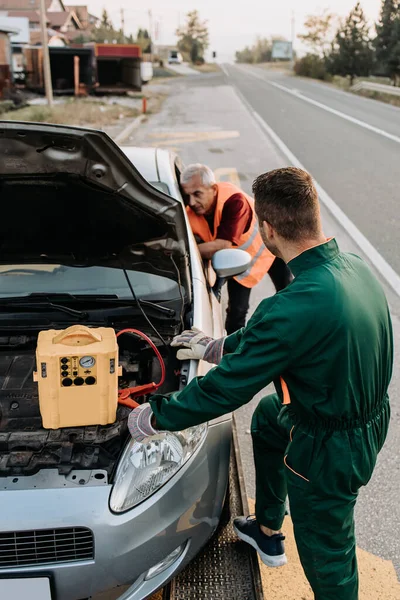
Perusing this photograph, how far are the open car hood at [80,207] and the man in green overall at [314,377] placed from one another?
3.29 feet

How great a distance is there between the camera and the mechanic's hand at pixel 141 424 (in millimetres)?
2287

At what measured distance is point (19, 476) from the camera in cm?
224

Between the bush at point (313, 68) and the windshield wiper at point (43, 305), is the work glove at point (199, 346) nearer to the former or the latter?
the windshield wiper at point (43, 305)

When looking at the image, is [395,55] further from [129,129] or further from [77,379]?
[77,379]

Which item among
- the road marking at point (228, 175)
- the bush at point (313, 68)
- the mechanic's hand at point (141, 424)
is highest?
the bush at point (313, 68)

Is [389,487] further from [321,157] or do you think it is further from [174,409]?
[321,157]

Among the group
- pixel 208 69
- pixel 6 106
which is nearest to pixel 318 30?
pixel 208 69

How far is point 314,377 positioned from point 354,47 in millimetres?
51913

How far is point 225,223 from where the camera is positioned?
423 centimetres

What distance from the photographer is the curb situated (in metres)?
16.3

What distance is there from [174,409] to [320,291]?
0.66 meters

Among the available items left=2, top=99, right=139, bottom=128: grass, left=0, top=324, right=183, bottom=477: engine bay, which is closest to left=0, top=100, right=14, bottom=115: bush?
left=2, top=99, right=139, bottom=128: grass

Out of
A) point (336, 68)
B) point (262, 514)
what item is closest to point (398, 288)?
point (262, 514)

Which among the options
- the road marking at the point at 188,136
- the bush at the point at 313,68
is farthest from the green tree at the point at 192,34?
the road marking at the point at 188,136
